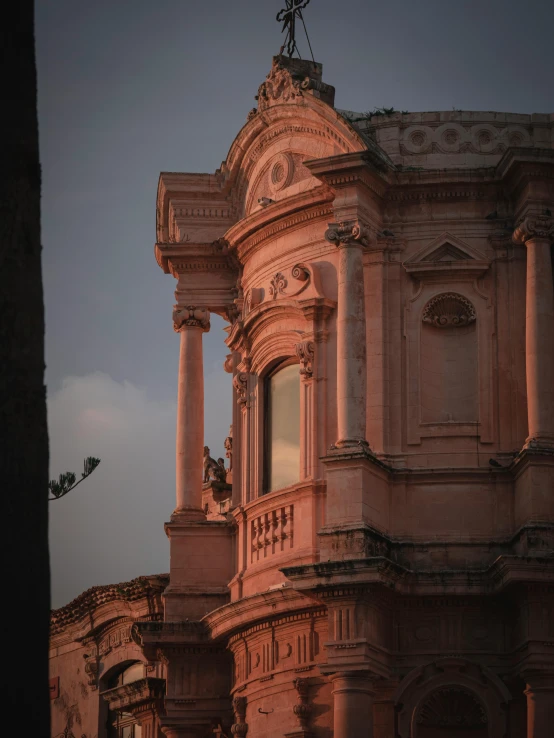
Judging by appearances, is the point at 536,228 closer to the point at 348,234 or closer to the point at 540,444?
the point at 348,234

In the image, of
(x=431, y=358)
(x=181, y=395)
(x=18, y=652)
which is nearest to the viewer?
(x=18, y=652)

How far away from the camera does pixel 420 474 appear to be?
26609mm

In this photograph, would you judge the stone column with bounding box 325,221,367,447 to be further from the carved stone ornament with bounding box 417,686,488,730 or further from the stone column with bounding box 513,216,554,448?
the carved stone ornament with bounding box 417,686,488,730

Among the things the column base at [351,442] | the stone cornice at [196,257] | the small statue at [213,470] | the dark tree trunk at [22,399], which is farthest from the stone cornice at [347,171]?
the dark tree trunk at [22,399]

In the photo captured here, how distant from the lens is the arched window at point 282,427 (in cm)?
2858

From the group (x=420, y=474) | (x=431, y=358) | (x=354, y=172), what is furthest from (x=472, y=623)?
(x=354, y=172)

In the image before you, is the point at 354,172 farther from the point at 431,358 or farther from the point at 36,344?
the point at 36,344

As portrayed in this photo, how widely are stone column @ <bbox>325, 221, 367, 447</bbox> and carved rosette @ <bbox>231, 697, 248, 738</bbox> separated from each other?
4.51 m

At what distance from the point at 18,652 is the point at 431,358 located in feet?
51.3

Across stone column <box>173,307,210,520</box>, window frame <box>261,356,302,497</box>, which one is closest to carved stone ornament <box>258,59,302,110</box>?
stone column <box>173,307,210,520</box>

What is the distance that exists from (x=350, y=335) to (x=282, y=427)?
2.89m

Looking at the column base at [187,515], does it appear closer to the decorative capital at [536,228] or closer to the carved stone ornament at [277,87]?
the carved stone ornament at [277,87]

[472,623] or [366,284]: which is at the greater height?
[366,284]

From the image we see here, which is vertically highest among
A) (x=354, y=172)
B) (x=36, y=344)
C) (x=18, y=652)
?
(x=354, y=172)
